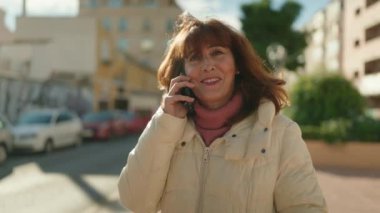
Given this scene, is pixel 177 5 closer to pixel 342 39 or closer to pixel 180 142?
pixel 342 39

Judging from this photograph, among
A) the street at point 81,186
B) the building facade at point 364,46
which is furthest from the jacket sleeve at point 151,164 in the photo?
the building facade at point 364,46

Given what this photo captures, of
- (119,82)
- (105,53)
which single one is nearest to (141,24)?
(119,82)

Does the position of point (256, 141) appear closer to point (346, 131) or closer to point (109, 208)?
point (109, 208)

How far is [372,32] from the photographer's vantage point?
1713 inches

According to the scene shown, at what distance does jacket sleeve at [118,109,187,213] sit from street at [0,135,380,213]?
227 inches

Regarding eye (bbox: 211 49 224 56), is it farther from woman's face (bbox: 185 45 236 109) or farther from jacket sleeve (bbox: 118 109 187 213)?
jacket sleeve (bbox: 118 109 187 213)

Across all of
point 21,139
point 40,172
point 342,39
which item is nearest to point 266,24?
point 342,39

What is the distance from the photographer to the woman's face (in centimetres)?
237

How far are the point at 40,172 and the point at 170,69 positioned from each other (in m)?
11.3

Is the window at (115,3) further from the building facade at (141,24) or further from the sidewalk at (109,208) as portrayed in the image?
the sidewalk at (109,208)

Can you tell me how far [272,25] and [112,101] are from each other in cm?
1436

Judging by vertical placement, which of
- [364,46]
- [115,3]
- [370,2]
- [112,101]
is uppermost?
[115,3]

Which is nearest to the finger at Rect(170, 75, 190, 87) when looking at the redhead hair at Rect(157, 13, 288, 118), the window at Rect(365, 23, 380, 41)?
the redhead hair at Rect(157, 13, 288, 118)

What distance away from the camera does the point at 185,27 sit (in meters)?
2.45
